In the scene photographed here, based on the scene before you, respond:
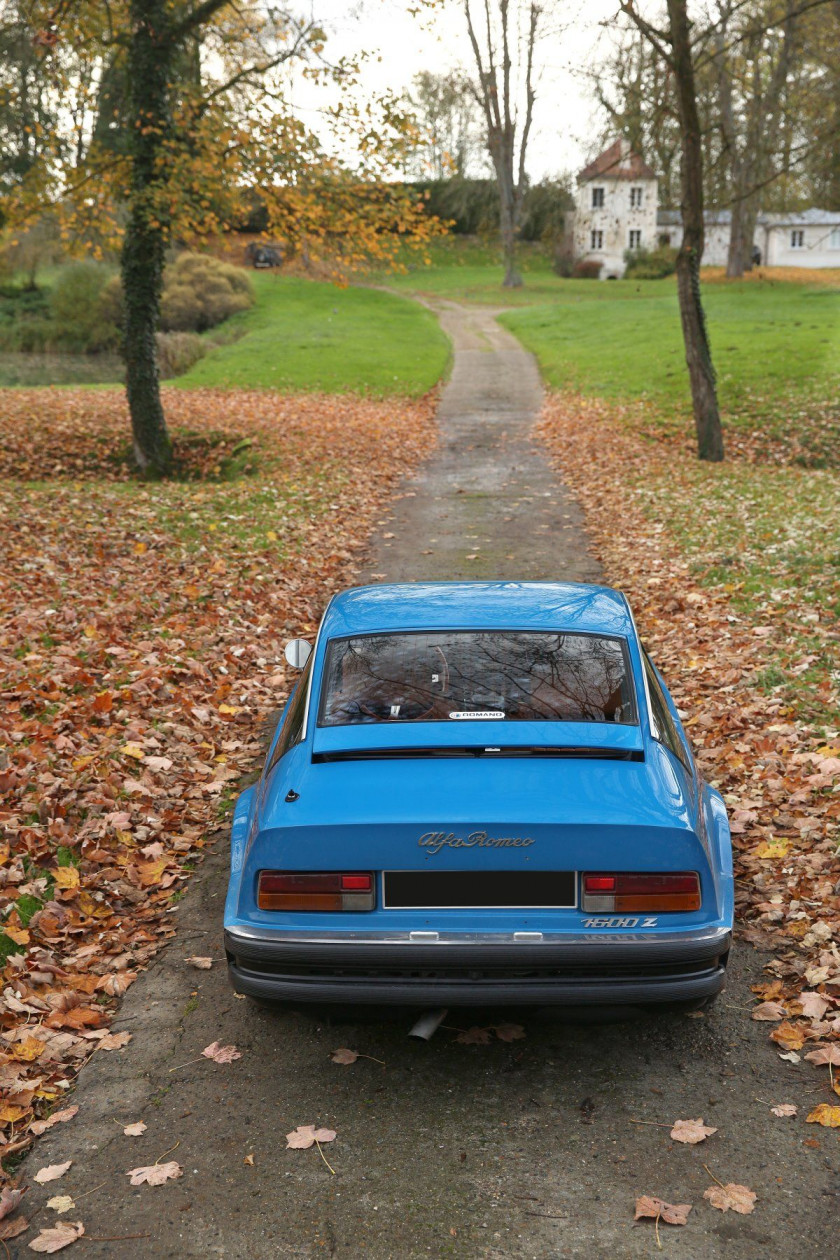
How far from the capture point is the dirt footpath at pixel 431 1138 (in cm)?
305

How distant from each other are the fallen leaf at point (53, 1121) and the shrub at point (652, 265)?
67.6 meters

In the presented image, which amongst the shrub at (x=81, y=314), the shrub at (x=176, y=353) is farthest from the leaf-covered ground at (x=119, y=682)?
the shrub at (x=81, y=314)

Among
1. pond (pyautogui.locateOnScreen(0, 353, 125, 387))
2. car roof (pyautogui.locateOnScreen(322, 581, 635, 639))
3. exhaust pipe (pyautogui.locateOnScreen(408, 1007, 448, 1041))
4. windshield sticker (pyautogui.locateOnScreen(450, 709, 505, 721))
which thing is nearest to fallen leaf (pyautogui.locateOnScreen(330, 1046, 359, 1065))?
exhaust pipe (pyautogui.locateOnScreen(408, 1007, 448, 1041))

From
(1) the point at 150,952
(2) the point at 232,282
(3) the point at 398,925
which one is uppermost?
(2) the point at 232,282

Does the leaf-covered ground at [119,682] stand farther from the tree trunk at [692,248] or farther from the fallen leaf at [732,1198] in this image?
the tree trunk at [692,248]

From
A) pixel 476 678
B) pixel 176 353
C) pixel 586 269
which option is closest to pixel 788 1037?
pixel 476 678

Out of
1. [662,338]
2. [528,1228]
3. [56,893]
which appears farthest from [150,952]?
[662,338]

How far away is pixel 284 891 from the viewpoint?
12.0 feet

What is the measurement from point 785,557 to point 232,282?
44948 mm

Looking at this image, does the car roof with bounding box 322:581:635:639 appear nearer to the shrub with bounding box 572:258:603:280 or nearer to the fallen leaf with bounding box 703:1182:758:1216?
the fallen leaf with bounding box 703:1182:758:1216

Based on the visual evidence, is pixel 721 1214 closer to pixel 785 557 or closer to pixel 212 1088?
pixel 212 1088

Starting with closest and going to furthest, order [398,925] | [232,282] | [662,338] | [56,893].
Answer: [398,925], [56,893], [662,338], [232,282]

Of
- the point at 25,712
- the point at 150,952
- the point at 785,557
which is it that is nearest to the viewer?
the point at 150,952

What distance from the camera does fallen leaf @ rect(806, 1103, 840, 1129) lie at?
11.5 ft
